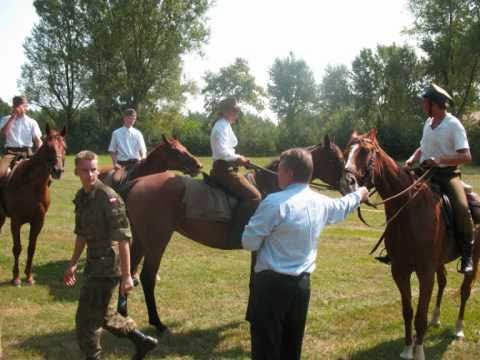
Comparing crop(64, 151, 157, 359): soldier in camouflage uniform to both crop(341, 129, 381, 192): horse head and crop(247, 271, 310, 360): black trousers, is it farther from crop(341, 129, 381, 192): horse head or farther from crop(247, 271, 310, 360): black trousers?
crop(341, 129, 381, 192): horse head

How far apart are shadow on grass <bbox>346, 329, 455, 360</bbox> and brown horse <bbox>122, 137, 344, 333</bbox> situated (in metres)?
2.37

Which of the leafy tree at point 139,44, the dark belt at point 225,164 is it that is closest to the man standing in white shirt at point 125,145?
the dark belt at point 225,164

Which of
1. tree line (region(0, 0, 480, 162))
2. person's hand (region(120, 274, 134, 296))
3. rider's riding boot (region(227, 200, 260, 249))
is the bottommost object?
person's hand (region(120, 274, 134, 296))

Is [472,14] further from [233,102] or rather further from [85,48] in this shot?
[233,102]

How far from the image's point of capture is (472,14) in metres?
45.3

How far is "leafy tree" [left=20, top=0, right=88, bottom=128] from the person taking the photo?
48938 millimetres

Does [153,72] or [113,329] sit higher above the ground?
[153,72]

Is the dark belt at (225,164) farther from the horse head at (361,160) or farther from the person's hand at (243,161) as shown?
the horse head at (361,160)

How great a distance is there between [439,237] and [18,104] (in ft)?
23.8

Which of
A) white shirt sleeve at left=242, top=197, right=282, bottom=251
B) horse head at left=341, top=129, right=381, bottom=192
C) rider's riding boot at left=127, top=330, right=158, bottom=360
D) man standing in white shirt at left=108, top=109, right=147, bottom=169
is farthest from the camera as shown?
man standing in white shirt at left=108, top=109, right=147, bottom=169

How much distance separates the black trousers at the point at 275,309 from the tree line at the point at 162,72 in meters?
39.4

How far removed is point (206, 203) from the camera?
6.85 m

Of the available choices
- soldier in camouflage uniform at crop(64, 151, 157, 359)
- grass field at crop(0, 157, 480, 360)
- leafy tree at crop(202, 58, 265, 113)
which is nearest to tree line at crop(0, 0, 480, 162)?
leafy tree at crop(202, 58, 265, 113)

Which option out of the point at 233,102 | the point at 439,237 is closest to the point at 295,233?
the point at 439,237
